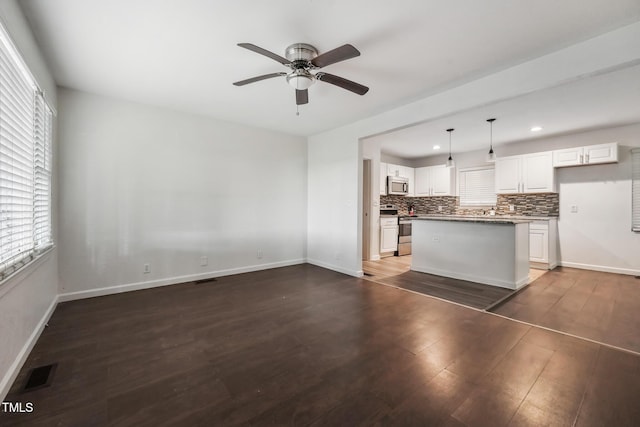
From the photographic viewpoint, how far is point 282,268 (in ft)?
16.4

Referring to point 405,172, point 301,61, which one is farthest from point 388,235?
point 301,61

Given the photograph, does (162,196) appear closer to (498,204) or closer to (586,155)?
(498,204)

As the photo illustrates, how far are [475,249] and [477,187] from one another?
9.64ft

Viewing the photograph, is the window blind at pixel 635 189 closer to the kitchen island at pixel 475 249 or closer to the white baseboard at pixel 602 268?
the white baseboard at pixel 602 268

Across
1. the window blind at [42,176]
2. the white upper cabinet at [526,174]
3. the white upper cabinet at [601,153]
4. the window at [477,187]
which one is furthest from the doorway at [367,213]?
the window blind at [42,176]

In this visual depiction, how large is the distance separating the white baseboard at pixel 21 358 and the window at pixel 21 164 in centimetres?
64

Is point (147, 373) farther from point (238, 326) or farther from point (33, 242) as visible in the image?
point (33, 242)

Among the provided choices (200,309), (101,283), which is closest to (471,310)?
(200,309)

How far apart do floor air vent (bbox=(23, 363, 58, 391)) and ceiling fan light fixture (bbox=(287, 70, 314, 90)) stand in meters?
2.87

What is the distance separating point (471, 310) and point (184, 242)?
397 cm

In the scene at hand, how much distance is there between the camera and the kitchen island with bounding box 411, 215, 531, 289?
3.81 metres

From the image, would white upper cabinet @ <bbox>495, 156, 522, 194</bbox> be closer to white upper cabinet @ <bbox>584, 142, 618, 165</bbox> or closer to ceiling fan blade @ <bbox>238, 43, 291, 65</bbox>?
white upper cabinet @ <bbox>584, 142, 618, 165</bbox>

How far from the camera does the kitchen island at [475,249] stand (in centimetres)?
381

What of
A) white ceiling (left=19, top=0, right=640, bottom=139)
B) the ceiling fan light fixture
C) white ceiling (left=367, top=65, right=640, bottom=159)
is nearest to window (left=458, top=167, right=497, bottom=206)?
white ceiling (left=367, top=65, right=640, bottom=159)
